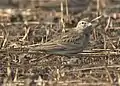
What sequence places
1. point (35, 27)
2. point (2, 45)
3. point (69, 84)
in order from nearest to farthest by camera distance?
point (69, 84) < point (2, 45) < point (35, 27)

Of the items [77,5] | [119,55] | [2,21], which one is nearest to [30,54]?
[119,55]

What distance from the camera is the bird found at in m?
6.45

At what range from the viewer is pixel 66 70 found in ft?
19.3

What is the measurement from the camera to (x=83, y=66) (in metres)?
6.04

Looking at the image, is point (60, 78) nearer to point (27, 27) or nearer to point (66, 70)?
point (66, 70)

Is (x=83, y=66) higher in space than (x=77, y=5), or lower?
lower

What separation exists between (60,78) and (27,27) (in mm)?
2535

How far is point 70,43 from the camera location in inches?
262

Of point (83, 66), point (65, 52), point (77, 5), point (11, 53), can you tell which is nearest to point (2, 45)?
point (11, 53)

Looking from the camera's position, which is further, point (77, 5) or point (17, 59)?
point (77, 5)

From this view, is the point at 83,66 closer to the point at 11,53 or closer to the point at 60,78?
the point at 60,78

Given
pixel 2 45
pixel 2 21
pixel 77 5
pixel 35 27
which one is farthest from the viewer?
pixel 77 5

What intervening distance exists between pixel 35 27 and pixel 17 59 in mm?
1764

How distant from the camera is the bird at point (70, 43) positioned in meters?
6.45
